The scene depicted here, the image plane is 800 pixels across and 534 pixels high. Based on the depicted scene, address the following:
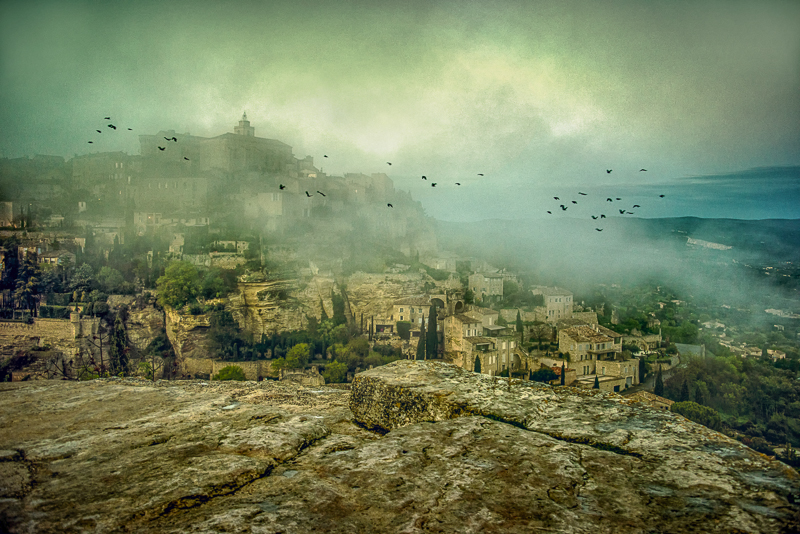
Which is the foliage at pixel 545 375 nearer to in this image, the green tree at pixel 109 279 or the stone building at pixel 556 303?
the stone building at pixel 556 303

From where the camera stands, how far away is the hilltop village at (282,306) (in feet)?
62.5

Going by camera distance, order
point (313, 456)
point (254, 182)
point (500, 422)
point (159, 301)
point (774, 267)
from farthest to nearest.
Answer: point (254, 182)
point (159, 301)
point (774, 267)
point (500, 422)
point (313, 456)

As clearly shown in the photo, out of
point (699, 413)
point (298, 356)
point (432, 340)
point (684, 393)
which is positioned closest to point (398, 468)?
point (699, 413)

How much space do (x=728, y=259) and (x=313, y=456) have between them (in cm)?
2595

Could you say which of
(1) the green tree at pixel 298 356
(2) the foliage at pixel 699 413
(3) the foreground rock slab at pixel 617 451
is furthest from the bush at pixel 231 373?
(3) the foreground rock slab at pixel 617 451

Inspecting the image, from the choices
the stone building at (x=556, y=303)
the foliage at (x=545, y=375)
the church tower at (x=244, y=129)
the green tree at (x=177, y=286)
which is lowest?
the foliage at (x=545, y=375)

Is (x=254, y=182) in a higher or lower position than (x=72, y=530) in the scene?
higher

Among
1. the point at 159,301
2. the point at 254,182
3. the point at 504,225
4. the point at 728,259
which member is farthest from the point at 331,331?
the point at 728,259

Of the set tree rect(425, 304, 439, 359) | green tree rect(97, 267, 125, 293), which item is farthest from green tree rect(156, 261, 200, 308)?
tree rect(425, 304, 439, 359)

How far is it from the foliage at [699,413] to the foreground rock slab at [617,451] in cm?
1638

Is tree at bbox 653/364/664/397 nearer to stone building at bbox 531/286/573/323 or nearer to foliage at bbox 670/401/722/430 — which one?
foliage at bbox 670/401/722/430

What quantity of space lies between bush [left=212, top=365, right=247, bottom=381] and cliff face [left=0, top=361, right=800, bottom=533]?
18.2 metres

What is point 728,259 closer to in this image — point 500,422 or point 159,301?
point 500,422

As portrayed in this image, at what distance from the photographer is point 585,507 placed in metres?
1.43
